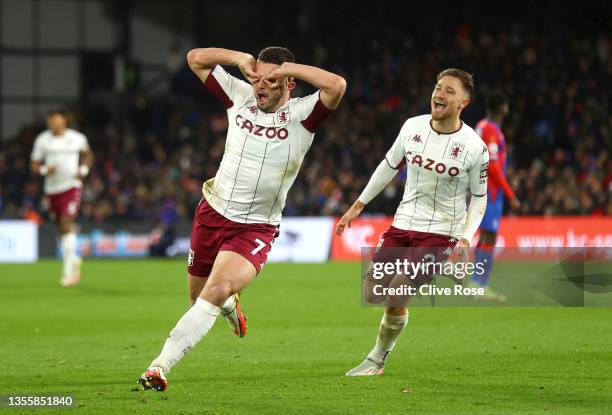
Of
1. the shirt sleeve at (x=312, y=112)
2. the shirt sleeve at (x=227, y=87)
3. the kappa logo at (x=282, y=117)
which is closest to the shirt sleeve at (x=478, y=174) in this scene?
the shirt sleeve at (x=312, y=112)

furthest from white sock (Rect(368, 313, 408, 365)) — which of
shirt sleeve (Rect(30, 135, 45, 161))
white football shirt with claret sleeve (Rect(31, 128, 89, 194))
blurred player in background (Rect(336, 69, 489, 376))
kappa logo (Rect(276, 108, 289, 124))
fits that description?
shirt sleeve (Rect(30, 135, 45, 161))

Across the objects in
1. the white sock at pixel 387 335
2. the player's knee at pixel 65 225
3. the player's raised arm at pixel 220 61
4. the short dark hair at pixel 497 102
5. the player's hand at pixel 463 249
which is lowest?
the player's knee at pixel 65 225

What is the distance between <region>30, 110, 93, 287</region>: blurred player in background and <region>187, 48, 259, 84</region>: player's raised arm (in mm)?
9107

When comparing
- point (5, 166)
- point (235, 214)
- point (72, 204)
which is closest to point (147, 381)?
point (235, 214)

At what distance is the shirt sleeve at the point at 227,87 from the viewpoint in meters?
7.94

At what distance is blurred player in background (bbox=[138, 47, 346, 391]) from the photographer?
7542 millimetres

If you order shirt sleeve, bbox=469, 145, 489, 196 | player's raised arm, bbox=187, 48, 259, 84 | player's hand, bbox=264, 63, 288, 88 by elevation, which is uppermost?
player's raised arm, bbox=187, 48, 259, 84

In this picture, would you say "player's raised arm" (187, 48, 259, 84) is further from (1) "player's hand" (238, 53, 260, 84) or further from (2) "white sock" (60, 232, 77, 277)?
(2) "white sock" (60, 232, 77, 277)

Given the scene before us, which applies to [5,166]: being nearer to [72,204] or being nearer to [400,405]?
[72,204]

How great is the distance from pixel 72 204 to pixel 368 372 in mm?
9542

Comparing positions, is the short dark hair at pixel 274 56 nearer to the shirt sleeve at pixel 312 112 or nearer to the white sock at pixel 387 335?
the shirt sleeve at pixel 312 112

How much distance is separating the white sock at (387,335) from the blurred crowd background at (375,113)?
1453 centimetres

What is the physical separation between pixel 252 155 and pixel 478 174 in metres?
1.79

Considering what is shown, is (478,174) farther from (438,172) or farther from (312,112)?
(312,112)
